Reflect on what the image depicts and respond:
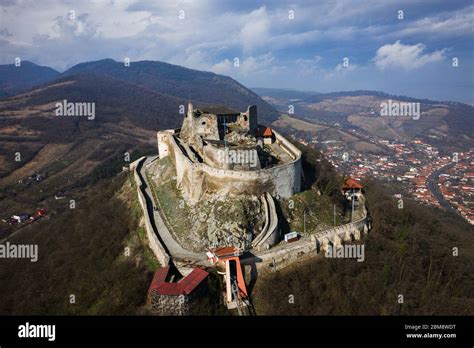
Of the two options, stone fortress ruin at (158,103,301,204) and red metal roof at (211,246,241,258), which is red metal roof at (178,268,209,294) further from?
stone fortress ruin at (158,103,301,204)

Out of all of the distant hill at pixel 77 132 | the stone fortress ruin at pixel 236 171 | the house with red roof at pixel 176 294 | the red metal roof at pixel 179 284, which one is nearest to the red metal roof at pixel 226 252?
the stone fortress ruin at pixel 236 171

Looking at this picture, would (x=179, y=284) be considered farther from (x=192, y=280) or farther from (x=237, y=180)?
(x=237, y=180)

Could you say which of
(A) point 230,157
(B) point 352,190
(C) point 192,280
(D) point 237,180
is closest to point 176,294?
(C) point 192,280

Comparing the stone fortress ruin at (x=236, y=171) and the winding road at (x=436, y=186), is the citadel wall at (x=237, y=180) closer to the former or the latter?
the stone fortress ruin at (x=236, y=171)

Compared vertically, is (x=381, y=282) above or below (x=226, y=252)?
below

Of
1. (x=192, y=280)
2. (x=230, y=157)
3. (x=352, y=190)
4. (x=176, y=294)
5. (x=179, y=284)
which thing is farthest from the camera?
(x=352, y=190)
